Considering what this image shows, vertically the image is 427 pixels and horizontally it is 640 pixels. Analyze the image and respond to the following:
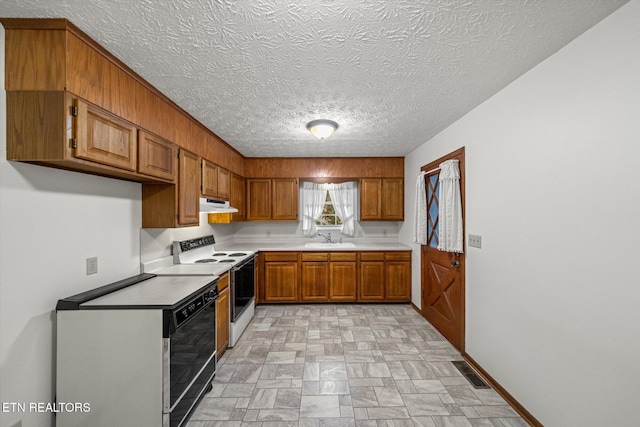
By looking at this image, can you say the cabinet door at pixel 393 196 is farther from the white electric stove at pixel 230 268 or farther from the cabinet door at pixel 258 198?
the white electric stove at pixel 230 268

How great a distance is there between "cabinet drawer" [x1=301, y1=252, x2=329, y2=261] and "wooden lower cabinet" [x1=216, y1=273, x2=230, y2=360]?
5.49 feet

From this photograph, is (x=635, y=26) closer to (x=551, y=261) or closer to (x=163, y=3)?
(x=551, y=261)

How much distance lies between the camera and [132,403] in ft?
5.36

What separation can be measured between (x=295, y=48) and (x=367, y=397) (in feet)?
8.46

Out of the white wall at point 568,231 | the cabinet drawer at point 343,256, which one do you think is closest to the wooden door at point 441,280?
the white wall at point 568,231

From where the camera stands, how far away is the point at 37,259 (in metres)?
1.58

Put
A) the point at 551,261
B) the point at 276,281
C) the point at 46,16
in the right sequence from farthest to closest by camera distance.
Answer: the point at 276,281, the point at 551,261, the point at 46,16

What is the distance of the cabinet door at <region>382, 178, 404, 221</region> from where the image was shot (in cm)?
472

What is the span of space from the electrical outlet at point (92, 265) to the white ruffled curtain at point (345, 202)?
12.1 feet

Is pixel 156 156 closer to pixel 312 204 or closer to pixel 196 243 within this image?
pixel 196 243

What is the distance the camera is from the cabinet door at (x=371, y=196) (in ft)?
15.5

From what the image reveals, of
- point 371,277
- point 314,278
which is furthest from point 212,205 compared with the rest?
point 371,277

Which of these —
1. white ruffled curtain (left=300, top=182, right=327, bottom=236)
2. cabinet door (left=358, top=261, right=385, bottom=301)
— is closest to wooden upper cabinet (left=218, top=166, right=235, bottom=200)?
white ruffled curtain (left=300, top=182, right=327, bottom=236)

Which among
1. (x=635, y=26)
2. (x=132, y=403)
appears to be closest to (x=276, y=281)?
(x=132, y=403)
